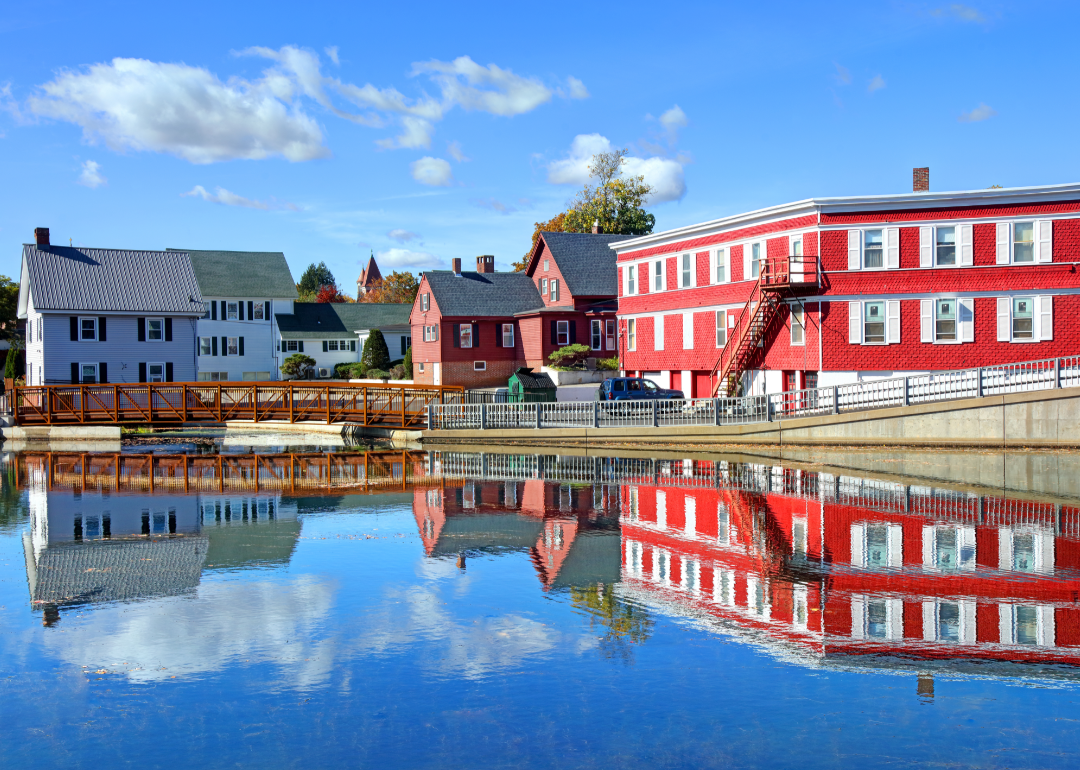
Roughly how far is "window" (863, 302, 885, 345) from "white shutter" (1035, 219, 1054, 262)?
19.6 ft

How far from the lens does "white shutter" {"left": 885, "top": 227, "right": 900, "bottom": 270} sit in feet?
128

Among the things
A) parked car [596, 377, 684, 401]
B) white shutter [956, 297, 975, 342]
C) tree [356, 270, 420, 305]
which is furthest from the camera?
tree [356, 270, 420, 305]

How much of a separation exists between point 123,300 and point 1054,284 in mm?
46288

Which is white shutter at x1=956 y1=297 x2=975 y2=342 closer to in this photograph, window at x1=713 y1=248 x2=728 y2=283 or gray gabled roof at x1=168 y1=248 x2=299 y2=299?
window at x1=713 y1=248 x2=728 y2=283

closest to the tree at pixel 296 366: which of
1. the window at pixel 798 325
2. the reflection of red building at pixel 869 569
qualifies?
the window at pixel 798 325

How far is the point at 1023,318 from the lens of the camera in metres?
37.8

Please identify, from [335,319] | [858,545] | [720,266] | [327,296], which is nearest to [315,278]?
[327,296]

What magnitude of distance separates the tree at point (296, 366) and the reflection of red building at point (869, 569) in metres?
60.0

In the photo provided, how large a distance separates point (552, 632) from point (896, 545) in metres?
7.56

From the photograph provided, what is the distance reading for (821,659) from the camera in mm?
11039

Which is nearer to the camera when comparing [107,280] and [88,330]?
[88,330]

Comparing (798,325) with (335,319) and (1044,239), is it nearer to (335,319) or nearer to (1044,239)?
(1044,239)

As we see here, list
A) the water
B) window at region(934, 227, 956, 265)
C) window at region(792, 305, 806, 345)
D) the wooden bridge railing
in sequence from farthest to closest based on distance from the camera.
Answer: the wooden bridge railing
window at region(792, 305, 806, 345)
window at region(934, 227, 956, 265)
the water

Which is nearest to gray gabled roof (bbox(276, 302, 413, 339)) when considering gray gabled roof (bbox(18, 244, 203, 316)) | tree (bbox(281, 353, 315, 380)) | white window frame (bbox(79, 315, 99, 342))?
tree (bbox(281, 353, 315, 380))
